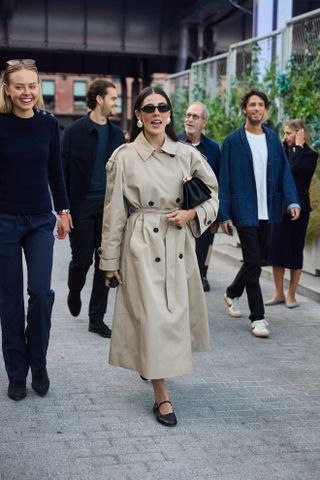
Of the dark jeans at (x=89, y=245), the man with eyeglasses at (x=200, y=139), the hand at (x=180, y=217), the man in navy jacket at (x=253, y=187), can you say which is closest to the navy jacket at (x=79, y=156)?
the dark jeans at (x=89, y=245)

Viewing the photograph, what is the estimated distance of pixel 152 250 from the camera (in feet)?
16.3

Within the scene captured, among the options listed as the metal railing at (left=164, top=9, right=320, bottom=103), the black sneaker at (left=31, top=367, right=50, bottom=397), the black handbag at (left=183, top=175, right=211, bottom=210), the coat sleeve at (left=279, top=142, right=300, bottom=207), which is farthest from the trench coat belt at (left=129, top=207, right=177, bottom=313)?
the metal railing at (left=164, top=9, right=320, bottom=103)

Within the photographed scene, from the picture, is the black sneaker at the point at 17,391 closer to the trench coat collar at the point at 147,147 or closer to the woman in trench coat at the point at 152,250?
the woman in trench coat at the point at 152,250

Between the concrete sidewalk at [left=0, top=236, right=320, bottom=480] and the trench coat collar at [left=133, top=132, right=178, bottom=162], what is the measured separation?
154cm

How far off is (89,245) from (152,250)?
232 centimetres

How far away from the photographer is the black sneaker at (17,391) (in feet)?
17.3

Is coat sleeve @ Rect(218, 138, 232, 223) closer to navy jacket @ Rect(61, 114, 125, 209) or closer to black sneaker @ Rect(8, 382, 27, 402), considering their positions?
navy jacket @ Rect(61, 114, 125, 209)

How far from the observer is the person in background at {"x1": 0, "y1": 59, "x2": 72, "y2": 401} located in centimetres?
512

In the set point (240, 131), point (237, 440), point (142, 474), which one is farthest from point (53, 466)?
point (240, 131)

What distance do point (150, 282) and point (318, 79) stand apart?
6.92 metres

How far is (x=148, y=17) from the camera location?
27.5 m

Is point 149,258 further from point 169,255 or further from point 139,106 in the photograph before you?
point 139,106

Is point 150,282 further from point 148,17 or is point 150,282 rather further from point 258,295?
point 148,17

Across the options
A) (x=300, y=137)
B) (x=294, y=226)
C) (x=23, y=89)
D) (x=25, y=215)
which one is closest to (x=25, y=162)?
(x=25, y=215)
